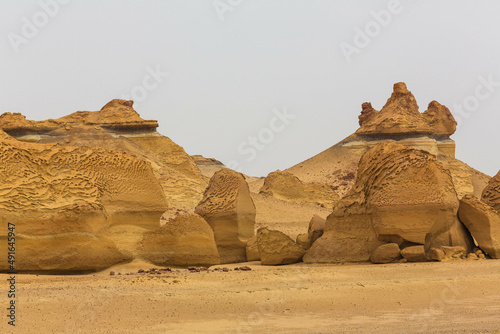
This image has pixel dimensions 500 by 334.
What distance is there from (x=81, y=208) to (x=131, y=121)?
951 inches

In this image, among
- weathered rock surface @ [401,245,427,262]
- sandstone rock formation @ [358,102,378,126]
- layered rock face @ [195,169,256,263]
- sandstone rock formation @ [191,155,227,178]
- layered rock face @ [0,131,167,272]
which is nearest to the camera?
layered rock face @ [0,131,167,272]

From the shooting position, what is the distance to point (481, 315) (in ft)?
29.1

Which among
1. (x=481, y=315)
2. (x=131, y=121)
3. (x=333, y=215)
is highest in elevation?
(x=131, y=121)

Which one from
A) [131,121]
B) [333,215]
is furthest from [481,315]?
[131,121]

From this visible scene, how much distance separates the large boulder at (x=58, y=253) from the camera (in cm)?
1194

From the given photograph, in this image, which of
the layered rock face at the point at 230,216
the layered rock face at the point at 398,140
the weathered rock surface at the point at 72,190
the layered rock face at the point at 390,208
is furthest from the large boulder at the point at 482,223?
the layered rock face at the point at 398,140

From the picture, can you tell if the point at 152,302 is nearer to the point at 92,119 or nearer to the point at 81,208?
the point at 81,208

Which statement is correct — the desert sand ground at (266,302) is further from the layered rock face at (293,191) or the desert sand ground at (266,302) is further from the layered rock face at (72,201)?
the layered rock face at (293,191)

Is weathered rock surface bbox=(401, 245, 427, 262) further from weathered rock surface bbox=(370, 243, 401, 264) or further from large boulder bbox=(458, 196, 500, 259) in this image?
large boulder bbox=(458, 196, 500, 259)

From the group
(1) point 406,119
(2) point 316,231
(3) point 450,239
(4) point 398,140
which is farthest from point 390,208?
(1) point 406,119

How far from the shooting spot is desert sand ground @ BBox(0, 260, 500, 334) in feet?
26.4

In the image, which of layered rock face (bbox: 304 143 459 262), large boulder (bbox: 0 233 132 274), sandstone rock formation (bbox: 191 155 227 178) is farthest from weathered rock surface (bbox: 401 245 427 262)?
sandstone rock formation (bbox: 191 155 227 178)

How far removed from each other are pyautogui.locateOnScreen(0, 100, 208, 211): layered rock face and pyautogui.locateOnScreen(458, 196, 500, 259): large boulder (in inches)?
694

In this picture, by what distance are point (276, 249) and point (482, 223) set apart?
161 inches
